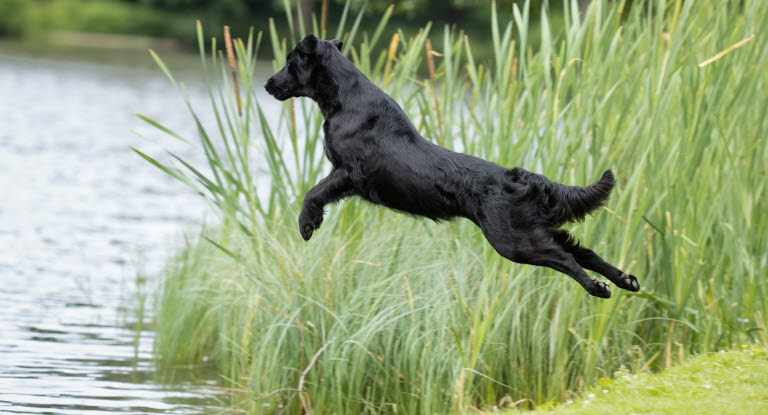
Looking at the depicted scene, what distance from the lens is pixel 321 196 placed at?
3416 mm

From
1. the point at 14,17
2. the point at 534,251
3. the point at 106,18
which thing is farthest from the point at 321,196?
the point at 106,18

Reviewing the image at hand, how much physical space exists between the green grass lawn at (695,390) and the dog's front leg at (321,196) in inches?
60.4

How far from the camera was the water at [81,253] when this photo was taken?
242 inches

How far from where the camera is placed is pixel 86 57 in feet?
119

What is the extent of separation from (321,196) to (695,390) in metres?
2.14

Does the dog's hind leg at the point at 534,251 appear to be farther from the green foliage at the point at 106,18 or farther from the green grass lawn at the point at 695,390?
the green foliage at the point at 106,18

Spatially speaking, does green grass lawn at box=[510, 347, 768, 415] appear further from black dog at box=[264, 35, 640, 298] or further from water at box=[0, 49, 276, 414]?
water at box=[0, 49, 276, 414]

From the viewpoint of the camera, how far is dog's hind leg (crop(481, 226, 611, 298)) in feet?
10.8

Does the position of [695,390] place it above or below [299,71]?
below

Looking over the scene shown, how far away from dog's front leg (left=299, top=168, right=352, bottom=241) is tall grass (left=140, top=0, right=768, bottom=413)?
1408 mm

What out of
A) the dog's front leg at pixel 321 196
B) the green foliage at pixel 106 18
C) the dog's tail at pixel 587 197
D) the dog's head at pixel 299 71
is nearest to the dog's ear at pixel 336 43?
the dog's head at pixel 299 71

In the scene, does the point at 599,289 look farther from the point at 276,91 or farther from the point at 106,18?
the point at 106,18

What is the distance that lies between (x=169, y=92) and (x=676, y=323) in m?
25.1

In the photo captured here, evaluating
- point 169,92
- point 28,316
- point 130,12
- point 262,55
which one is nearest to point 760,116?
point 28,316
